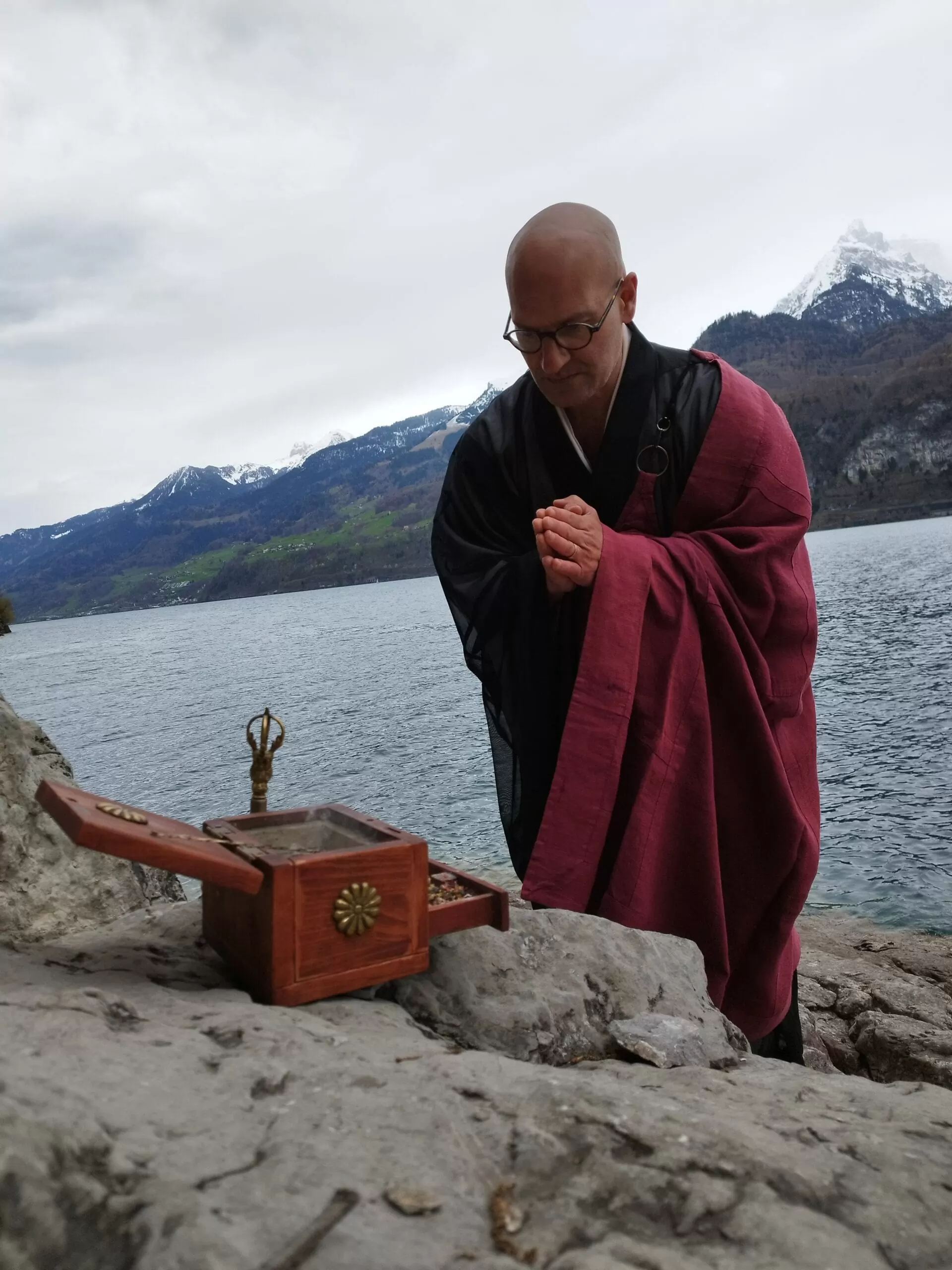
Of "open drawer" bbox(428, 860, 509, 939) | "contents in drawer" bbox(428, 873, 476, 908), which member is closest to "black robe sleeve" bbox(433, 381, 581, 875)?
"contents in drawer" bbox(428, 873, 476, 908)

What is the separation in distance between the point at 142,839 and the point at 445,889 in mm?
920

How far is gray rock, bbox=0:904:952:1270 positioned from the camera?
1.20 m

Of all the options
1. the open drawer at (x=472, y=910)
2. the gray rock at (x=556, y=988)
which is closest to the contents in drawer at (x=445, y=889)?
the open drawer at (x=472, y=910)

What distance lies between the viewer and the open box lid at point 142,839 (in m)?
1.83

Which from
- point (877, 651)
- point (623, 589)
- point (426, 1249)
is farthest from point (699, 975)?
point (877, 651)

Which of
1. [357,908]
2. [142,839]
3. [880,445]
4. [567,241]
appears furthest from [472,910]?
[880,445]

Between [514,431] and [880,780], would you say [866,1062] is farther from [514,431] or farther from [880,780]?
[880,780]

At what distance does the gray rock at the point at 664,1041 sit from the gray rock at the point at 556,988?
0.03 m

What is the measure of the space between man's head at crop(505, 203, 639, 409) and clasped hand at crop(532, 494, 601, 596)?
1.70 ft

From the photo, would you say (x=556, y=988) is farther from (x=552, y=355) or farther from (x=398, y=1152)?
(x=552, y=355)

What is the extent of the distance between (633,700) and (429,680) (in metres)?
27.3

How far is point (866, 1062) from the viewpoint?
5.86 meters

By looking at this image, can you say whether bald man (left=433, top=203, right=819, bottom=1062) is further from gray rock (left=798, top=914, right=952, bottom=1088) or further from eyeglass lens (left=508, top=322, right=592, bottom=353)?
gray rock (left=798, top=914, right=952, bottom=1088)

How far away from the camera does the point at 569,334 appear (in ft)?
10.8
